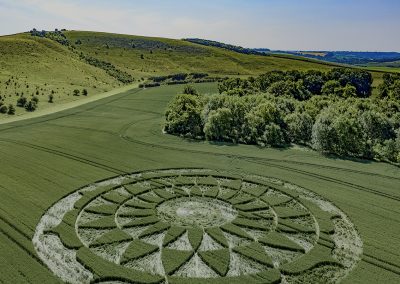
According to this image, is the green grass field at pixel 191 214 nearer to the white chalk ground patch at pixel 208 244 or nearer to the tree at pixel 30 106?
the white chalk ground patch at pixel 208 244

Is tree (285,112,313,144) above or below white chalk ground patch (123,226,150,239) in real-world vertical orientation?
above

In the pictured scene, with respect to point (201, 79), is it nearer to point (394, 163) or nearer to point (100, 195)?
point (394, 163)

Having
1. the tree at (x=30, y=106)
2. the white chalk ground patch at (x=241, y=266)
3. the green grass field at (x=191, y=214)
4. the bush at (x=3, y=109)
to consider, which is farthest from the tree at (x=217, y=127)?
the bush at (x=3, y=109)

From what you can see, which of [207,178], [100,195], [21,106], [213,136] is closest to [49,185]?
[100,195]

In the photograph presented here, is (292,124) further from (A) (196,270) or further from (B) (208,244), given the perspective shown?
(A) (196,270)

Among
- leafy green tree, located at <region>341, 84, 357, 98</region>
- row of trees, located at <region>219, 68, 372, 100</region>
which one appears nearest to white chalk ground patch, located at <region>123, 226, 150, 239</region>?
row of trees, located at <region>219, 68, 372, 100</region>

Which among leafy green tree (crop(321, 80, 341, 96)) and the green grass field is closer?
the green grass field

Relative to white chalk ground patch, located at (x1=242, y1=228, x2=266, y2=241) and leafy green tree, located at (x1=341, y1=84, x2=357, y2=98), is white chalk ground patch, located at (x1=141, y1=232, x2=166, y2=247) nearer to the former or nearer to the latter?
white chalk ground patch, located at (x1=242, y1=228, x2=266, y2=241)
